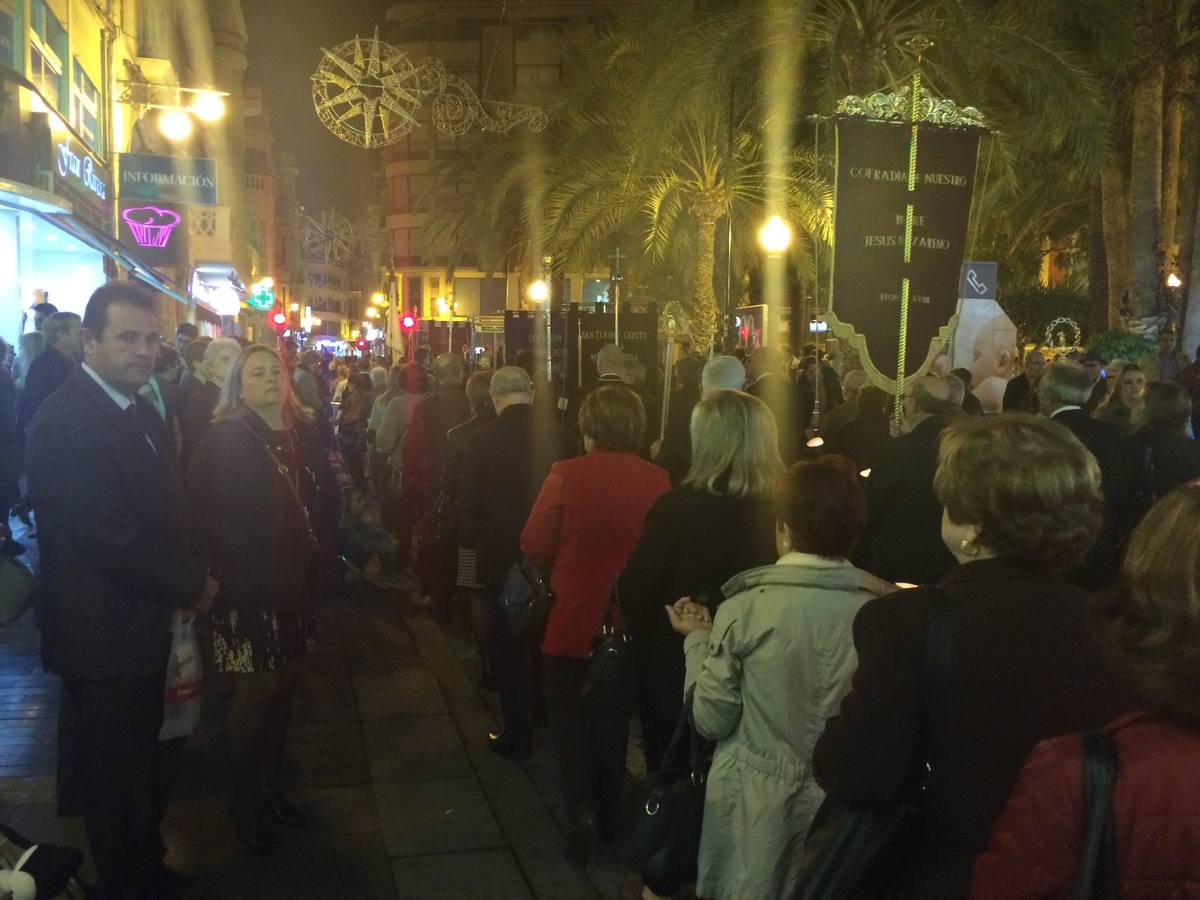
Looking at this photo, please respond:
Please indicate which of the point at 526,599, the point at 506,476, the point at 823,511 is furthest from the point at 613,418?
the point at 823,511

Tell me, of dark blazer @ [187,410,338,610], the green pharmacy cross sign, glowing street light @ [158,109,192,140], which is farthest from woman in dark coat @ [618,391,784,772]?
the green pharmacy cross sign

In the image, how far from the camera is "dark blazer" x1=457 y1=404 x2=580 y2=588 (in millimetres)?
6066

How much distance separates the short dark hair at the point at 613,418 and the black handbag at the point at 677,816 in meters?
1.62

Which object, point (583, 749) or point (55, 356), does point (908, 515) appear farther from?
point (55, 356)

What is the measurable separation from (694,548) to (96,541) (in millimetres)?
1979

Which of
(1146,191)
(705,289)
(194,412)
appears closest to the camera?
(194,412)

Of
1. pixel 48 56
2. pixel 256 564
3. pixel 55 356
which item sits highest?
pixel 48 56

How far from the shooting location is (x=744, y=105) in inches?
680

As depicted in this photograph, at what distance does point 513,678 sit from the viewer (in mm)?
6195

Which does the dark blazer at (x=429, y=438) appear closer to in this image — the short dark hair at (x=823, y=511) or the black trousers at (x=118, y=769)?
the black trousers at (x=118, y=769)

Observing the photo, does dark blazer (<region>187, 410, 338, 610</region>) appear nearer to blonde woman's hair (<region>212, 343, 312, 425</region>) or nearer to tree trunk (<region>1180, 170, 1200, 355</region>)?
blonde woman's hair (<region>212, 343, 312, 425</region>)

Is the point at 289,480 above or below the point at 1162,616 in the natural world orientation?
below

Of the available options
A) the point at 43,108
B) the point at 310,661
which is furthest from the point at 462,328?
the point at 310,661

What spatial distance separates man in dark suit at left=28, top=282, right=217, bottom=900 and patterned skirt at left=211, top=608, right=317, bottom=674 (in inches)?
22.5
